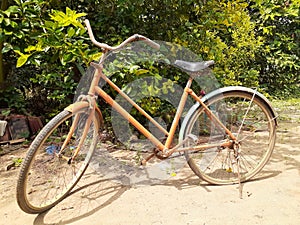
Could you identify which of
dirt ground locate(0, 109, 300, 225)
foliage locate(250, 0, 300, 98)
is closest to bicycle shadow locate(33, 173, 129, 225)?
dirt ground locate(0, 109, 300, 225)

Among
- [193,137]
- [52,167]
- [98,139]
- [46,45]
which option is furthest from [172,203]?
[46,45]

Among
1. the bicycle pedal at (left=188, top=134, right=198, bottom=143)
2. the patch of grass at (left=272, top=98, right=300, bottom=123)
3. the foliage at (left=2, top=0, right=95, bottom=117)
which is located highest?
A: the foliage at (left=2, top=0, right=95, bottom=117)

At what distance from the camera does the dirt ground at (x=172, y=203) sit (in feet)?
5.83

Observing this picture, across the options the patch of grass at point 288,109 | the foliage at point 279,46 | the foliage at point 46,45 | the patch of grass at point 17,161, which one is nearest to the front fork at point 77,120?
the foliage at point 46,45

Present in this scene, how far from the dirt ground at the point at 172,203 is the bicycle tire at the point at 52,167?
0.29ft

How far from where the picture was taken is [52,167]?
238 cm

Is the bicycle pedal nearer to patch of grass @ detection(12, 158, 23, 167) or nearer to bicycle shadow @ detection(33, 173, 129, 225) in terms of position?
bicycle shadow @ detection(33, 173, 129, 225)

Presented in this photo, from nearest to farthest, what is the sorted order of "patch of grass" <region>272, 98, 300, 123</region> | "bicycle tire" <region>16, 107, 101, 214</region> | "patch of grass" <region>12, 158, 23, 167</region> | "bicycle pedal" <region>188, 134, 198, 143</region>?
"bicycle tire" <region>16, 107, 101, 214</region> < "bicycle pedal" <region>188, 134, 198, 143</region> < "patch of grass" <region>12, 158, 23, 167</region> < "patch of grass" <region>272, 98, 300, 123</region>

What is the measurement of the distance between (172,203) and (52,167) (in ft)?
3.42

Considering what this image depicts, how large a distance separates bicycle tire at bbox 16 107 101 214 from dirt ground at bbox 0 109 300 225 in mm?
88

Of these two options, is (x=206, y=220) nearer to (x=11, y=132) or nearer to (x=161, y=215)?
(x=161, y=215)

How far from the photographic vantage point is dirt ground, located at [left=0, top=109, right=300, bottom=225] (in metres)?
1.78

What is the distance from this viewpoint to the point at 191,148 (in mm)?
2137

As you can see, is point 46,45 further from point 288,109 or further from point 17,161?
point 288,109
